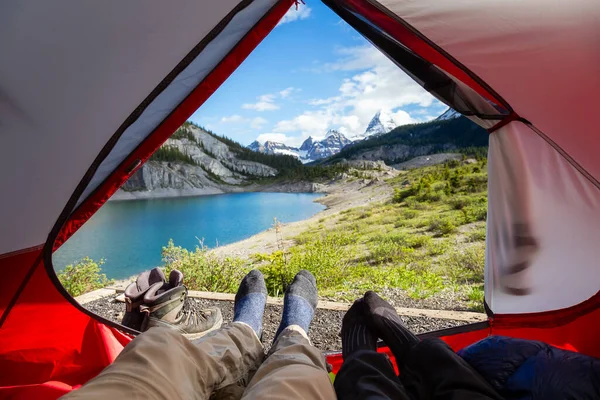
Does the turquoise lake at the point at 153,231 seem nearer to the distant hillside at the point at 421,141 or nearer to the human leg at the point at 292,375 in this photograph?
the human leg at the point at 292,375

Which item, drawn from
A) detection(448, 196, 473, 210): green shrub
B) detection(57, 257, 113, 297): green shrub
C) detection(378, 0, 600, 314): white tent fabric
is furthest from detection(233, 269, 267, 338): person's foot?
detection(448, 196, 473, 210): green shrub

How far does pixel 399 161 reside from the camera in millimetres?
15625

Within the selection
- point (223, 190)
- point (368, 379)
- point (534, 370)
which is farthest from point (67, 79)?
point (223, 190)

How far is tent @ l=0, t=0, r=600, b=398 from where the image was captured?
848 mm

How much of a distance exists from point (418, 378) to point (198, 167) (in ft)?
77.6

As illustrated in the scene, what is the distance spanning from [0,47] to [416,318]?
200 cm

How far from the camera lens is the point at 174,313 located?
149cm

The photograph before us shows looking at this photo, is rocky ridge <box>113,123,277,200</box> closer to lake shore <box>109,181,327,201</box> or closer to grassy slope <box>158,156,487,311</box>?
lake shore <box>109,181,327,201</box>

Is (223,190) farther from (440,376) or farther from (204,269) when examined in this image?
(440,376)

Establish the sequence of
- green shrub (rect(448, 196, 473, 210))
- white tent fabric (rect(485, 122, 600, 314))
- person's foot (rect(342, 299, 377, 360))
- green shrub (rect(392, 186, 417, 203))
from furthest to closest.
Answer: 1. green shrub (rect(392, 186, 417, 203))
2. green shrub (rect(448, 196, 473, 210))
3. person's foot (rect(342, 299, 377, 360))
4. white tent fabric (rect(485, 122, 600, 314))

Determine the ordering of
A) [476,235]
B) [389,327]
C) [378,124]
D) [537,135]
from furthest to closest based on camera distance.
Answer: [378,124]
[476,235]
[389,327]
[537,135]

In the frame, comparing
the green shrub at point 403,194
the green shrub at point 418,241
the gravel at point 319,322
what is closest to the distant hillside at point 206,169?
the green shrub at point 403,194

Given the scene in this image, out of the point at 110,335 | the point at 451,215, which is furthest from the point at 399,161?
the point at 110,335

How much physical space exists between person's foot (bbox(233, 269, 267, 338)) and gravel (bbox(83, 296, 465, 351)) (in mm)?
299
